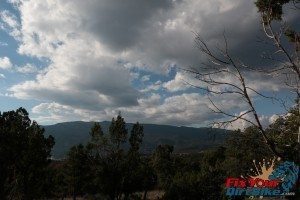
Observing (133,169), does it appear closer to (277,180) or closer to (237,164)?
(237,164)

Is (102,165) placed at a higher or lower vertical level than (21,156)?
lower

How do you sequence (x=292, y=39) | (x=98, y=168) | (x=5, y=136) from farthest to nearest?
1. (x=98, y=168)
2. (x=5, y=136)
3. (x=292, y=39)

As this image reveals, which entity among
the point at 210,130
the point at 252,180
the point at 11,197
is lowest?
the point at 11,197

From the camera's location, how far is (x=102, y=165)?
54.9 meters

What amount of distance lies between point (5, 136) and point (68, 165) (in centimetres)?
2179

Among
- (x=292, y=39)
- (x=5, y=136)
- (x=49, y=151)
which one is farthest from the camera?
(x=49, y=151)

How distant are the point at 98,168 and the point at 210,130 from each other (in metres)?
45.3

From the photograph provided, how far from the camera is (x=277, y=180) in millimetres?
17484

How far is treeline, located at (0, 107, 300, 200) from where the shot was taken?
140 feet

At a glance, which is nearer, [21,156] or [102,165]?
[21,156]

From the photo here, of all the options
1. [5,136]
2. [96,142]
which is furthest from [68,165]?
[5,136]

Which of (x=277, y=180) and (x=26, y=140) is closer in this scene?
(x=277, y=180)

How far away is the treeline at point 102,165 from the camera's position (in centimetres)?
4256

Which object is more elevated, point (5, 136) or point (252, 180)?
point (5, 136)
